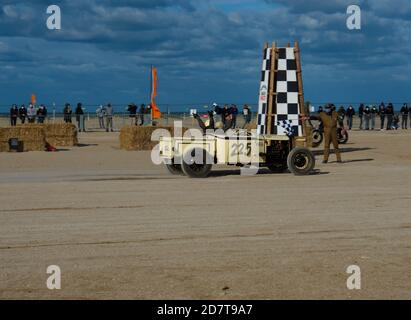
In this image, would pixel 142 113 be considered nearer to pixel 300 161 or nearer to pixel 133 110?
pixel 133 110

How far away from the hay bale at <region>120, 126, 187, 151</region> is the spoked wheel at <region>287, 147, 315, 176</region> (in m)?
8.49

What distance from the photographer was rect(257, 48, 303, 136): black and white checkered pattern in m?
17.3

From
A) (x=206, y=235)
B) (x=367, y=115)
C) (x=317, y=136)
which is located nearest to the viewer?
(x=206, y=235)

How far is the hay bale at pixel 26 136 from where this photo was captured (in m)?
22.0

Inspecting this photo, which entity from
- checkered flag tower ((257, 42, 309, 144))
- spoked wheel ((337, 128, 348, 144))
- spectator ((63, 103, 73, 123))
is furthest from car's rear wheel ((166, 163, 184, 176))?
spectator ((63, 103, 73, 123))

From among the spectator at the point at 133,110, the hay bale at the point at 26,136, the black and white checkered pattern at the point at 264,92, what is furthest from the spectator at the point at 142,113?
the black and white checkered pattern at the point at 264,92

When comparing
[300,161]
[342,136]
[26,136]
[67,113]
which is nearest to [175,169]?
[300,161]

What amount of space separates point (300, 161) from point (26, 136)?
394 inches

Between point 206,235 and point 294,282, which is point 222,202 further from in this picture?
point 294,282

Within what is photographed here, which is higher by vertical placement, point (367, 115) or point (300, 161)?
point (367, 115)

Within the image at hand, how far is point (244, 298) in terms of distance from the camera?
6.05m

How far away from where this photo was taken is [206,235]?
8.53 meters
